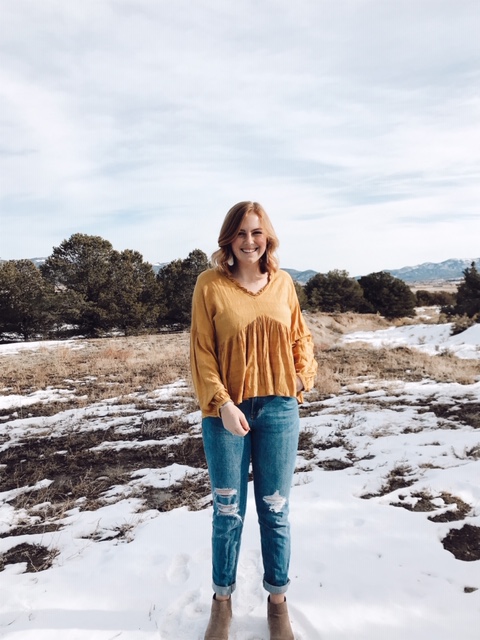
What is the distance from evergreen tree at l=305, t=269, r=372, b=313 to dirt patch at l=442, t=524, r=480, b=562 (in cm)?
2872

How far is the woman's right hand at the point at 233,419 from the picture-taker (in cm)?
182

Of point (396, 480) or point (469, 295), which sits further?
point (469, 295)

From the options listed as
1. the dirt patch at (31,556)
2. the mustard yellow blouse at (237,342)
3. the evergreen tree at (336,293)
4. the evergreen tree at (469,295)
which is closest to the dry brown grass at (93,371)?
the dirt patch at (31,556)

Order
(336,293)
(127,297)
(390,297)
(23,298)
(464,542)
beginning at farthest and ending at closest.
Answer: (390,297) < (336,293) < (127,297) < (23,298) < (464,542)

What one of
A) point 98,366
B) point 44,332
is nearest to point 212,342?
point 98,366

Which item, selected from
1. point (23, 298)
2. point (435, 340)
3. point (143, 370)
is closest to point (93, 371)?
point (143, 370)

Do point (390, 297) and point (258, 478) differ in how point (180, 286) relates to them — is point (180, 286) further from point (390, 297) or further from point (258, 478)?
point (258, 478)

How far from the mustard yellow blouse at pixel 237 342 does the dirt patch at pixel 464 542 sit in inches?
70.7

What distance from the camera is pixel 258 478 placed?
205 cm

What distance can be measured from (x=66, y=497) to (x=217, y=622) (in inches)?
90.7

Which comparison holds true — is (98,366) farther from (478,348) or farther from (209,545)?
(478,348)

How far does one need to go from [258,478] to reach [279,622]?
0.70 meters

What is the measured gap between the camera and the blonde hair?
1.98 meters

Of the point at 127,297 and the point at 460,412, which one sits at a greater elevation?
the point at 127,297
